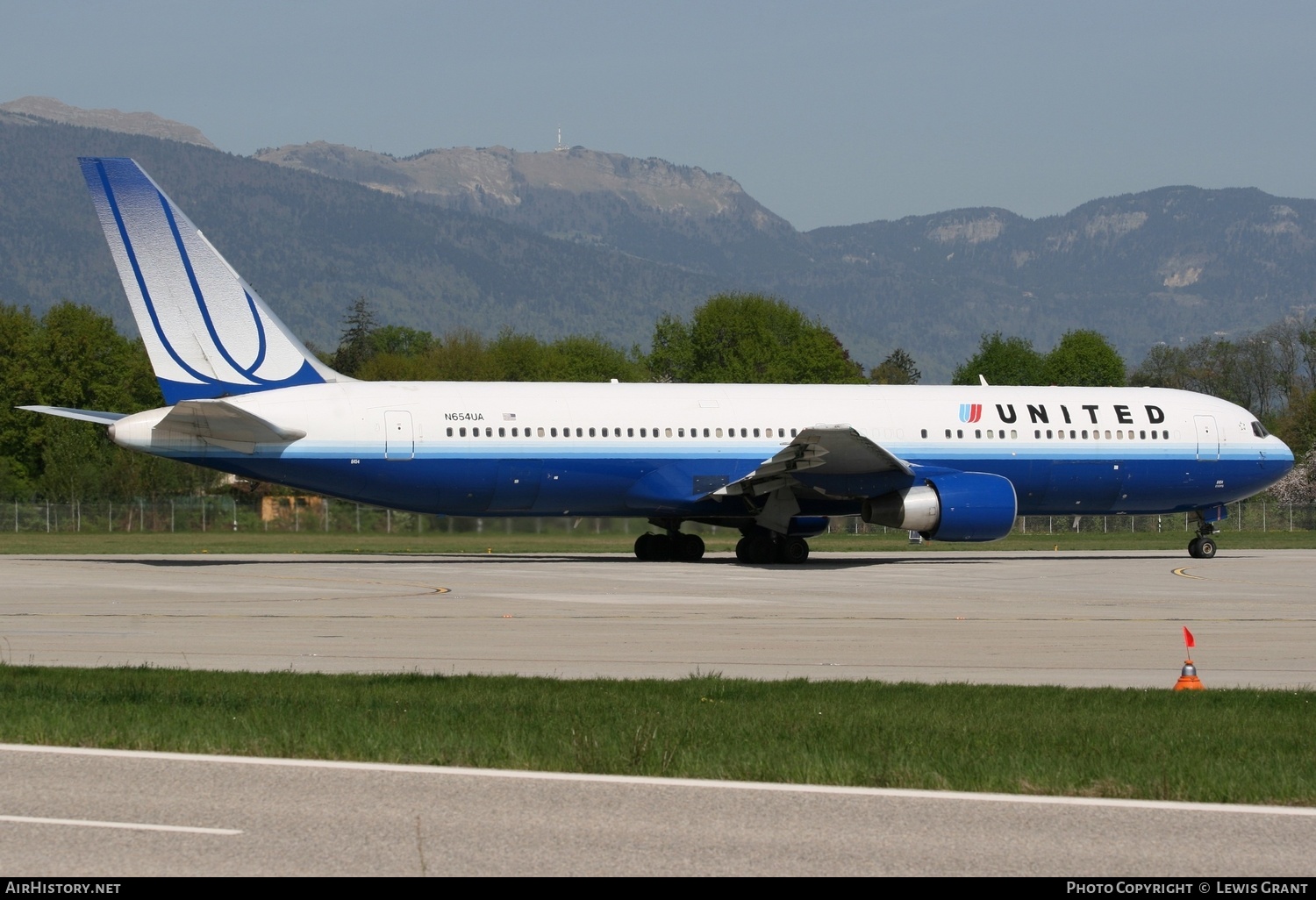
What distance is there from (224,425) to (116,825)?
2328cm

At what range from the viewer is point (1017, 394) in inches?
1441

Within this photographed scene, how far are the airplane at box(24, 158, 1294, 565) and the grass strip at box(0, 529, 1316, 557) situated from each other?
6786mm

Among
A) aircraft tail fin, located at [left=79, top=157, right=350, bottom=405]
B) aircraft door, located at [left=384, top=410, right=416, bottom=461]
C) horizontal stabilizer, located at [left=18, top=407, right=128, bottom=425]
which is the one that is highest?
aircraft tail fin, located at [left=79, top=157, right=350, bottom=405]

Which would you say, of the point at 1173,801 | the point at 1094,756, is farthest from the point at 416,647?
the point at 1173,801

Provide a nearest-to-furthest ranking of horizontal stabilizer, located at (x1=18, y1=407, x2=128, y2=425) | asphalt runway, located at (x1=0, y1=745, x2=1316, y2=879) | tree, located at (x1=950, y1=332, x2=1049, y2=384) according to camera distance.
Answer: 1. asphalt runway, located at (x1=0, y1=745, x2=1316, y2=879)
2. horizontal stabilizer, located at (x1=18, y1=407, x2=128, y2=425)
3. tree, located at (x1=950, y1=332, x2=1049, y2=384)

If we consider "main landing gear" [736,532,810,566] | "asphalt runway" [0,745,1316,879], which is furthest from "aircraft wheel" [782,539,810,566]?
"asphalt runway" [0,745,1316,879]

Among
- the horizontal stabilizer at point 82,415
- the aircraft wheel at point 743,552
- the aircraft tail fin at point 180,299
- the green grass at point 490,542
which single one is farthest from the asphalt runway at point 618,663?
the green grass at point 490,542

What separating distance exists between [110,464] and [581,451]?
45.1 metres

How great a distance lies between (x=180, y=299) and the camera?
3150 centimetres

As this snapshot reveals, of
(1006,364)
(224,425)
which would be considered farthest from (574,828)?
(1006,364)

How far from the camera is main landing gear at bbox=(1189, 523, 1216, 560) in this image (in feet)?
121

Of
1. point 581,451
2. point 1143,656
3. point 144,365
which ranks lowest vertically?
point 1143,656

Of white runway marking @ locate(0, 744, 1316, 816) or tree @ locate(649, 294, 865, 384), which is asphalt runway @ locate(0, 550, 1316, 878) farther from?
tree @ locate(649, 294, 865, 384)
